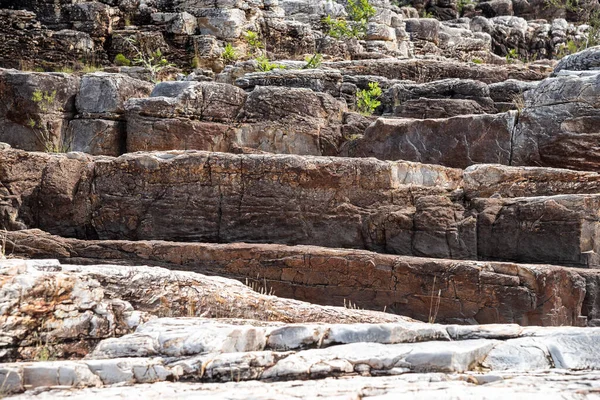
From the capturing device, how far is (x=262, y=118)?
9789 mm

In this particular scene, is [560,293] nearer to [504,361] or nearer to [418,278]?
[418,278]

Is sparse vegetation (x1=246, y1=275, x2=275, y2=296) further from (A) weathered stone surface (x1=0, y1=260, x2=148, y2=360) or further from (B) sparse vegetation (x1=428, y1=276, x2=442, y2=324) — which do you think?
(A) weathered stone surface (x1=0, y1=260, x2=148, y2=360)

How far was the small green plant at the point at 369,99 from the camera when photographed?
10750mm

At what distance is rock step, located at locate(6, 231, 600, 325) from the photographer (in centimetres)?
613

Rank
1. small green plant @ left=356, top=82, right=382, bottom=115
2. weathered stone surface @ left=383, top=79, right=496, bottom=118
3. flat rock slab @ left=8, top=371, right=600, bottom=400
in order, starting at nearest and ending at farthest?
flat rock slab @ left=8, top=371, right=600, bottom=400, weathered stone surface @ left=383, top=79, right=496, bottom=118, small green plant @ left=356, top=82, right=382, bottom=115

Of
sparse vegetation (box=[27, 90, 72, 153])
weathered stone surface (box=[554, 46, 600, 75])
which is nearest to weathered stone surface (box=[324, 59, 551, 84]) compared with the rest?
weathered stone surface (box=[554, 46, 600, 75])

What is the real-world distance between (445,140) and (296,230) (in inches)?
104

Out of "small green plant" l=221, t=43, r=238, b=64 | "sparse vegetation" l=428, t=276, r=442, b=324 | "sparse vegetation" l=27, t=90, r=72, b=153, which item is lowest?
"sparse vegetation" l=428, t=276, r=442, b=324

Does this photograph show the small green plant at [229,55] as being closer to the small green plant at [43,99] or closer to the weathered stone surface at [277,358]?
the small green plant at [43,99]

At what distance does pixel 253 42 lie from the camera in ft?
48.9

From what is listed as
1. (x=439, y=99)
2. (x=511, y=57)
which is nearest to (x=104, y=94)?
(x=439, y=99)

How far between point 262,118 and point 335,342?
20.3 ft

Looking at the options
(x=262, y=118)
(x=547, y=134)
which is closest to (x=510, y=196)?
(x=547, y=134)

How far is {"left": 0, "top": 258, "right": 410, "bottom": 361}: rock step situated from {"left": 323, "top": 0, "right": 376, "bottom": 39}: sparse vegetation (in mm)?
11011
